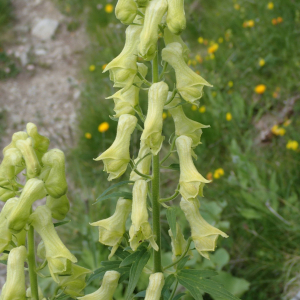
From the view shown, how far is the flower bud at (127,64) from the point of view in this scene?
1.46 metres

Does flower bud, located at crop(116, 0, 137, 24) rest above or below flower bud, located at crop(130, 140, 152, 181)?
above

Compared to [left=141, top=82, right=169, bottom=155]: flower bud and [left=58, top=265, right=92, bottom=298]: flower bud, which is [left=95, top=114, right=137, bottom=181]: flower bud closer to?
[left=141, top=82, right=169, bottom=155]: flower bud

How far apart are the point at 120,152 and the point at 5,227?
19.5 inches

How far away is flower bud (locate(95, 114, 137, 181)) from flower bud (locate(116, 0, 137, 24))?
37cm

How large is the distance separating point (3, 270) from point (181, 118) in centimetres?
261

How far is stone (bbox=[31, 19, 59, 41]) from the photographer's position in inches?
257

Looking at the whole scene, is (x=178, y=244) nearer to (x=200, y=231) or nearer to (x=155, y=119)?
(x=200, y=231)

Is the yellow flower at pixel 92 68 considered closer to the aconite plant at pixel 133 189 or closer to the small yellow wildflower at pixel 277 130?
the small yellow wildflower at pixel 277 130

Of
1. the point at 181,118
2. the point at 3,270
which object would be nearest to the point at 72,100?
the point at 3,270

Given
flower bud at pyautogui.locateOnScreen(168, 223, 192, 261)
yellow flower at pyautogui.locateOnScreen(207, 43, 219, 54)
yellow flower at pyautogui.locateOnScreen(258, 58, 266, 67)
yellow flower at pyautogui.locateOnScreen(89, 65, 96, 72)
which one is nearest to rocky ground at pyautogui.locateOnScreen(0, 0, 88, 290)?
yellow flower at pyautogui.locateOnScreen(89, 65, 96, 72)

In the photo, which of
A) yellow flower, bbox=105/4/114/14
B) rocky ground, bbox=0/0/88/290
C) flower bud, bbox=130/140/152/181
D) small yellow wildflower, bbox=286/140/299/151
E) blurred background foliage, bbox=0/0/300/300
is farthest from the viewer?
yellow flower, bbox=105/4/114/14

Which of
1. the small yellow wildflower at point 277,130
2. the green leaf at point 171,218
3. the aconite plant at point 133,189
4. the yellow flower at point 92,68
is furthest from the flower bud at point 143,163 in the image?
the yellow flower at point 92,68

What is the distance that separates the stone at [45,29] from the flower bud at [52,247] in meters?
5.60

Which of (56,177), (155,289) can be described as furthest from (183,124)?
(155,289)
